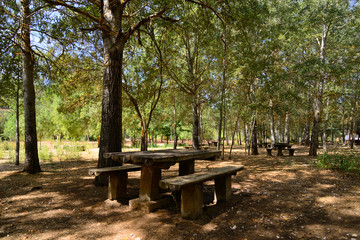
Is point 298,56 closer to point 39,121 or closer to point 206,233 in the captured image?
point 206,233

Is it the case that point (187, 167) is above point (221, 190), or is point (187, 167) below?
above

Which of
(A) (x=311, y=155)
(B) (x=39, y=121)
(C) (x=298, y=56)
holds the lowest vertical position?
(A) (x=311, y=155)

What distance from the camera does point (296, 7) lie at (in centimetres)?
1369

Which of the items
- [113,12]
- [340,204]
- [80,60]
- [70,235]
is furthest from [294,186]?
[80,60]

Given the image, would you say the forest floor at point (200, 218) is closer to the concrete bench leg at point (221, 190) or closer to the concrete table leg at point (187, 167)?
the concrete bench leg at point (221, 190)

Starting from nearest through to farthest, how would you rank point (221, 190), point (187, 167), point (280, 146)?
1. point (221, 190)
2. point (187, 167)
3. point (280, 146)

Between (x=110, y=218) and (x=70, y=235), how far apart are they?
691mm

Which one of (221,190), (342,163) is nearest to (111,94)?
(221,190)

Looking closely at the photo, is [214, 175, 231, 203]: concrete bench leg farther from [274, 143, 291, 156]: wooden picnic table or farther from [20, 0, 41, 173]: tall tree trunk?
[274, 143, 291, 156]: wooden picnic table

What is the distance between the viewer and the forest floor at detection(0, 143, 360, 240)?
9.86ft

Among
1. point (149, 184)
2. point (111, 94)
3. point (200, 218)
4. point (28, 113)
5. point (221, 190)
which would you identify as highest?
point (111, 94)

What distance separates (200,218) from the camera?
134 inches

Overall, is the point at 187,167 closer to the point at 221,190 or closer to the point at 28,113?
the point at 221,190

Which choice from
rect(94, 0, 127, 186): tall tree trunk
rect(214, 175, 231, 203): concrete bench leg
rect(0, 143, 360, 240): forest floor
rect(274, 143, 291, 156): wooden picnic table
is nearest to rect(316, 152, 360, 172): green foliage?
rect(0, 143, 360, 240): forest floor
